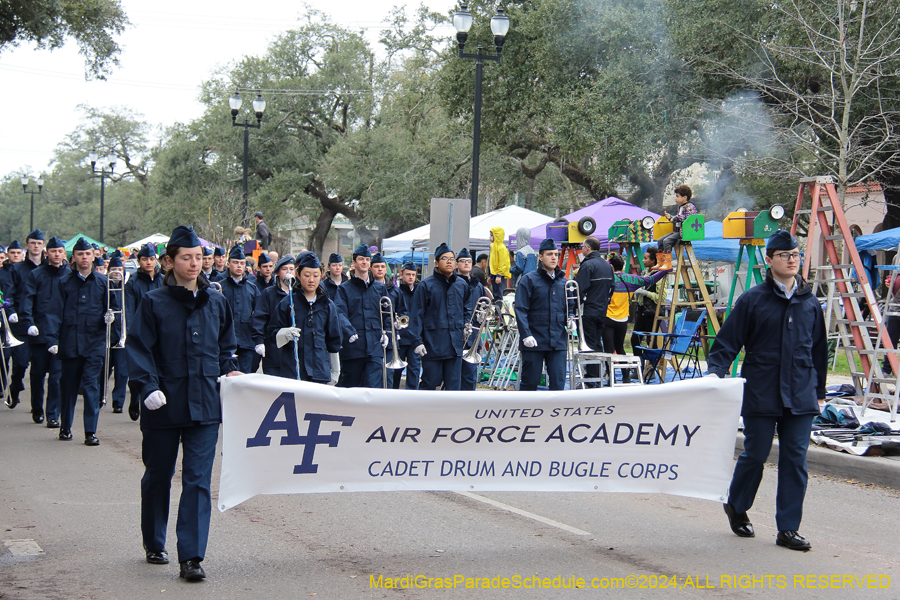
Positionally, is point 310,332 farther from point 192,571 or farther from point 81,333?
point 192,571

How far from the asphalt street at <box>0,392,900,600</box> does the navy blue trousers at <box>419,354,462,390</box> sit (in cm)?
311

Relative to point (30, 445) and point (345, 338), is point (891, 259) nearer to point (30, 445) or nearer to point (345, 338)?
point (345, 338)

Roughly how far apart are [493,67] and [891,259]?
466 inches

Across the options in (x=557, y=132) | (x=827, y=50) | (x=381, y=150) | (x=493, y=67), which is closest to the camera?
(x=827, y=50)

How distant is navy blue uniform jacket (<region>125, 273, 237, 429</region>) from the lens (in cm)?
525

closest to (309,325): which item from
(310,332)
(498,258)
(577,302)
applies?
(310,332)

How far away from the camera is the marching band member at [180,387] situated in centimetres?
520

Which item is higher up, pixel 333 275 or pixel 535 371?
pixel 333 275

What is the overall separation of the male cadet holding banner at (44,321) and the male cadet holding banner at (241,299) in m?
1.90

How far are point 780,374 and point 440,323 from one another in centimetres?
499

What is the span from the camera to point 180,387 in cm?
530

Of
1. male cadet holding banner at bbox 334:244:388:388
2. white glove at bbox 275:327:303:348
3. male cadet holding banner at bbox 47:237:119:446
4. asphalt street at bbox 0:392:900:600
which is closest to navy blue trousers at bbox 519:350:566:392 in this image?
male cadet holding banner at bbox 334:244:388:388

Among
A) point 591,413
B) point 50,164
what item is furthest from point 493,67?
point 50,164

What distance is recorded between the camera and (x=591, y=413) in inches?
236
